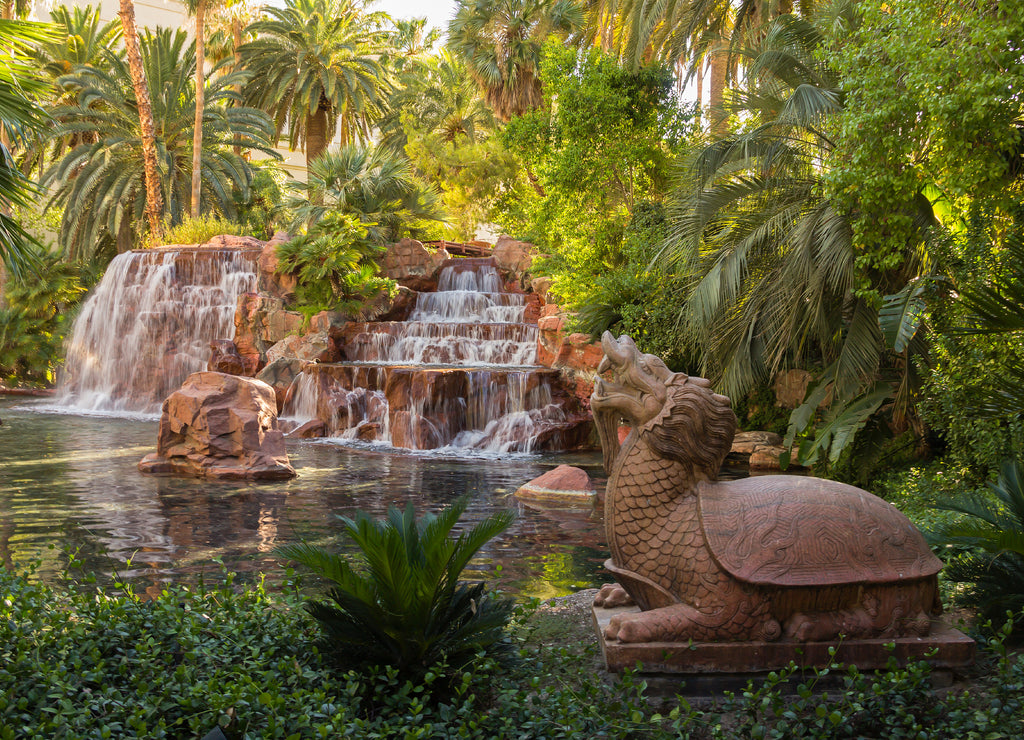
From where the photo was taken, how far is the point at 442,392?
16.1 m

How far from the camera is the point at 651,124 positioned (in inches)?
682

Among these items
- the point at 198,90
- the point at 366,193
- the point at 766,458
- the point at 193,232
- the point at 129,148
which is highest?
the point at 198,90

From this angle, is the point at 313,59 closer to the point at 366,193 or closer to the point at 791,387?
the point at 366,193

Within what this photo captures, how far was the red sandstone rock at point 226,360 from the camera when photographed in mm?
20828

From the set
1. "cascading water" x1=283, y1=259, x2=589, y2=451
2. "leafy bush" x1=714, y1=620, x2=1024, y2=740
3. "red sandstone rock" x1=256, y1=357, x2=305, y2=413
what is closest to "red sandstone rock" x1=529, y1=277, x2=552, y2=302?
"cascading water" x1=283, y1=259, x2=589, y2=451

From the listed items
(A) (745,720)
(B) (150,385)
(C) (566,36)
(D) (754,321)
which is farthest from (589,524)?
(C) (566,36)

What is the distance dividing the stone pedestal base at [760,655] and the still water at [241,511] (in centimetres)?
151

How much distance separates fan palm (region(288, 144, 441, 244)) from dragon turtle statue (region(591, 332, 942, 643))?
21645 mm

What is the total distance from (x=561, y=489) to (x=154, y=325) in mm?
16522

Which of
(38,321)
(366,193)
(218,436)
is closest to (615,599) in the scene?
(218,436)

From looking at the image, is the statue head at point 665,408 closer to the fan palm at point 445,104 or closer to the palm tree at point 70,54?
the fan palm at point 445,104

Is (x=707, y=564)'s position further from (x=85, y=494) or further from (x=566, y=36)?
(x=566, y=36)

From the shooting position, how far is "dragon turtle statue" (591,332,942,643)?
3344 mm

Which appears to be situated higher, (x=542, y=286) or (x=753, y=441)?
(x=542, y=286)
